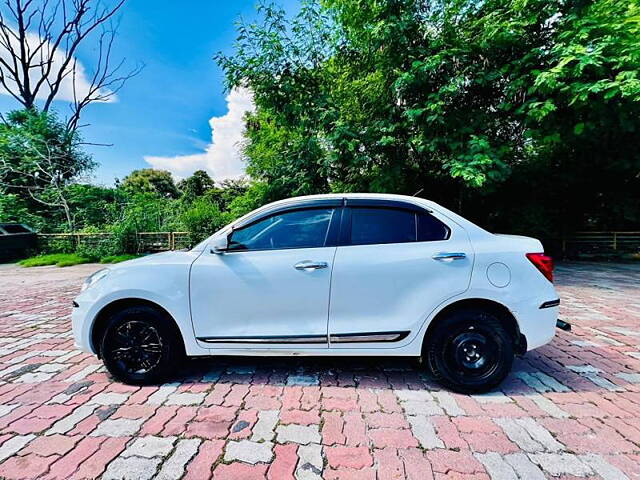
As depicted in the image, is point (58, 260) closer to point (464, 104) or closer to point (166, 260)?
point (166, 260)

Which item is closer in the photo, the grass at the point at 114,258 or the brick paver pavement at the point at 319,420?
the brick paver pavement at the point at 319,420

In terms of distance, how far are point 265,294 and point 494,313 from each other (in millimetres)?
1856

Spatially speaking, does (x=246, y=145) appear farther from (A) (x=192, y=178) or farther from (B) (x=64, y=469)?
(A) (x=192, y=178)

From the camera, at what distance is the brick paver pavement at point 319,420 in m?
1.67

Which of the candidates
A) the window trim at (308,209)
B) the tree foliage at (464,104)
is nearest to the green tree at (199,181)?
the tree foliage at (464,104)

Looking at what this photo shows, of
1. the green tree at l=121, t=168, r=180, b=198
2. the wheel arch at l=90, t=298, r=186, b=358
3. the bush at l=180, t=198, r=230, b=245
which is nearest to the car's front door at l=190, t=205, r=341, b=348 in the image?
the wheel arch at l=90, t=298, r=186, b=358

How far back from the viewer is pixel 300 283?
7.98 feet

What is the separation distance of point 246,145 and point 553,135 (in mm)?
9936

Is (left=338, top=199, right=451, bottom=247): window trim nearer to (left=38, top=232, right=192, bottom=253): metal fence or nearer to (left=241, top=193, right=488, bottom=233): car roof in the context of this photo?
(left=241, top=193, right=488, bottom=233): car roof

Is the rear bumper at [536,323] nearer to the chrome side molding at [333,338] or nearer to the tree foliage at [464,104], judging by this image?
the chrome side molding at [333,338]

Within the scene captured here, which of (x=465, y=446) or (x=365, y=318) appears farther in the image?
(x=365, y=318)

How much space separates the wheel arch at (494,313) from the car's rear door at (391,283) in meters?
0.12

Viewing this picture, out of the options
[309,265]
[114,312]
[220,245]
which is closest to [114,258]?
[114,312]

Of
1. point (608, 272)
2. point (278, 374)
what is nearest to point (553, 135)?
point (608, 272)
